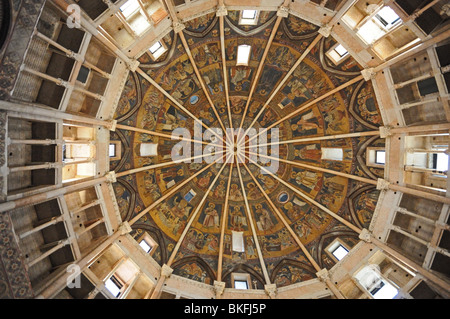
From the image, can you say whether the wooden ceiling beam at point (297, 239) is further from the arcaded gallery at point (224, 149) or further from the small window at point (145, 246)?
the small window at point (145, 246)

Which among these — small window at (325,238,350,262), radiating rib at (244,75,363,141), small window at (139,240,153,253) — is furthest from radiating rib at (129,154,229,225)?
small window at (325,238,350,262)

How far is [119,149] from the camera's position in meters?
17.8

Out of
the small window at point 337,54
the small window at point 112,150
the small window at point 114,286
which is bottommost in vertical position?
the small window at point 114,286

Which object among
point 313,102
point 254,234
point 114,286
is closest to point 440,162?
point 313,102

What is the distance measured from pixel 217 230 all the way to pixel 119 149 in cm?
891

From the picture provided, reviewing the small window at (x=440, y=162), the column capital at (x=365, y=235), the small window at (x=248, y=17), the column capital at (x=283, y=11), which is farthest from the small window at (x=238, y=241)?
the column capital at (x=283, y=11)

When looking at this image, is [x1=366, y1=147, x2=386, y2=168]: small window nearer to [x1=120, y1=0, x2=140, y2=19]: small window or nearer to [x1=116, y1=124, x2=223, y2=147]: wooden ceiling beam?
[x1=116, y1=124, x2=223, y2=147]: wooden ceiling beam

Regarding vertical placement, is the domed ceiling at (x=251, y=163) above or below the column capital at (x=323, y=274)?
above

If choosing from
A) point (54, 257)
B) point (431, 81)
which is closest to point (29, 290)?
point (54, 257)

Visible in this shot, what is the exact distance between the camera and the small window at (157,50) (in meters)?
17.1

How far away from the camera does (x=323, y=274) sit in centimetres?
1809

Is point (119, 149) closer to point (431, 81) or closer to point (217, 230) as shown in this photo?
point (217, 230)

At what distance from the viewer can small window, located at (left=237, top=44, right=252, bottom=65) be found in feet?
62.2

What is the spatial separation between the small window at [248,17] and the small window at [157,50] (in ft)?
→ 15.4
